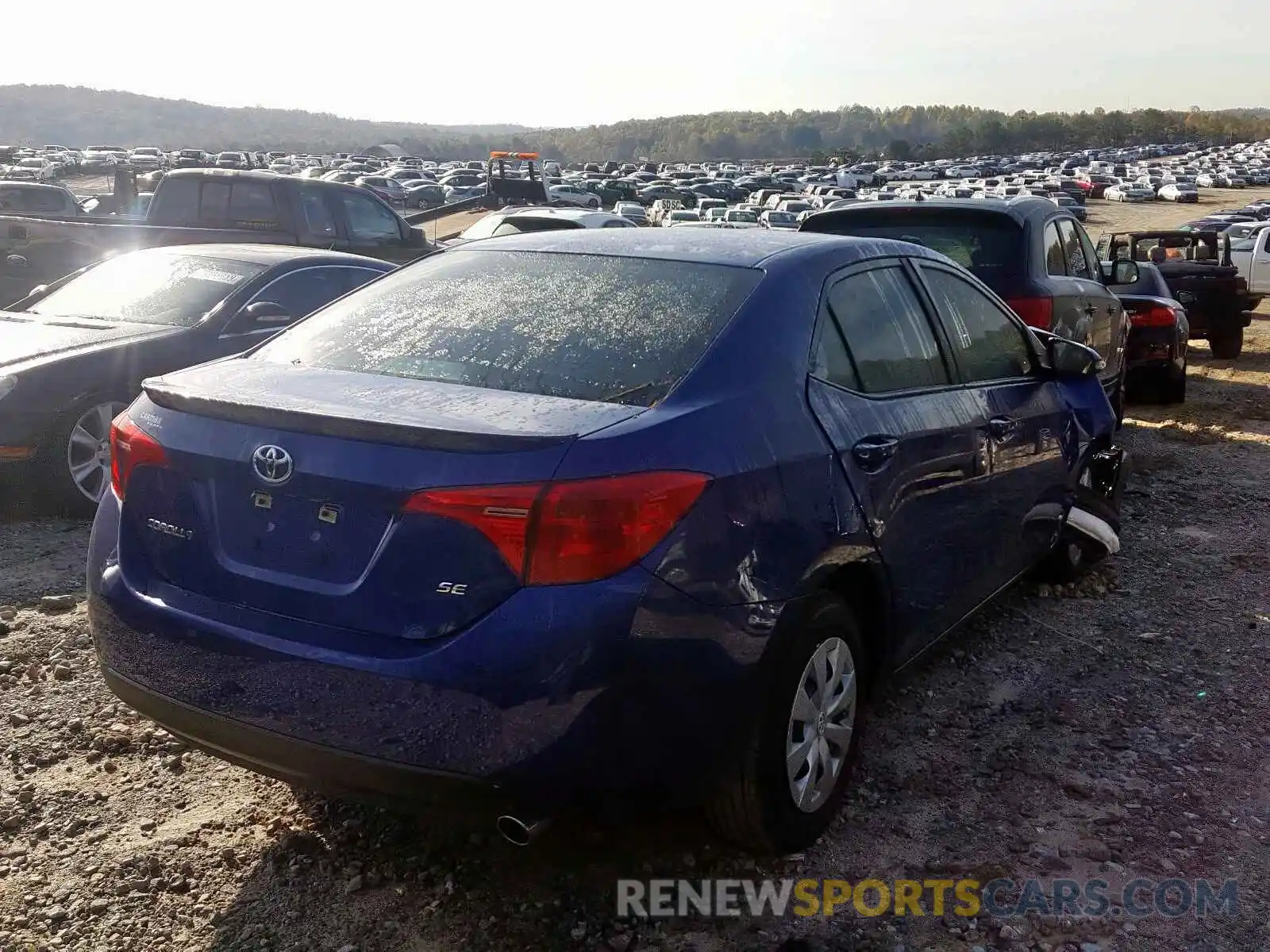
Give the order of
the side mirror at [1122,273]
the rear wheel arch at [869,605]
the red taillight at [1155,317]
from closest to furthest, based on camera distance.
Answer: the rear wheel arch at [869,605] → the side mirror at [1122,273] → the red taillight at [1155,317]

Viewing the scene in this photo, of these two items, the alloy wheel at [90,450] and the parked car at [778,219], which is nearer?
the alloy wheel at [90,450]

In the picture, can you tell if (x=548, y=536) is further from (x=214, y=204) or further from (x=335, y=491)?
(x=214, y=204)

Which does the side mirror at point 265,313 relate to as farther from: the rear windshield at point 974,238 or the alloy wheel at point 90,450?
the rear windshield at point 974,238

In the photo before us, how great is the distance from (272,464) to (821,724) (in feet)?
5.07

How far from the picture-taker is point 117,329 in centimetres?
674

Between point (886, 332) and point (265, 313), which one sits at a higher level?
point (886, 332)

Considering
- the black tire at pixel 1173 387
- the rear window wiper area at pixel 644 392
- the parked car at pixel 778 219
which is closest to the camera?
the rear window wiper area at pixel 644 392

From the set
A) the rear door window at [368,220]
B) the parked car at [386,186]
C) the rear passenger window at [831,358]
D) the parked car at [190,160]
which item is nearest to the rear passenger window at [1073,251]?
the rear passenger window at [831,358]

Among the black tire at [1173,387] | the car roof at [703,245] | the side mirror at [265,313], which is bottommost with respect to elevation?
the black tire at [1173,387]

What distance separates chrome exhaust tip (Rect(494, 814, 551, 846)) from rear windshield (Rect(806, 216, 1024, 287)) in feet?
17.3

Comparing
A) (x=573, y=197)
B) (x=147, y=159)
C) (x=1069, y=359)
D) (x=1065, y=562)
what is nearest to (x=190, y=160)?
(x=147, y=159)

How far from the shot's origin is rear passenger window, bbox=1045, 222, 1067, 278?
744 centimetres

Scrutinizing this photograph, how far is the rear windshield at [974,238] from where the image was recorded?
712 cm

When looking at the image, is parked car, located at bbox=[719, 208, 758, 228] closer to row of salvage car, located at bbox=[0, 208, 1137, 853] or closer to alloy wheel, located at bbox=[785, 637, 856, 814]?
row of salvage car, located at bbox=[0, 208, 1137, 853]
